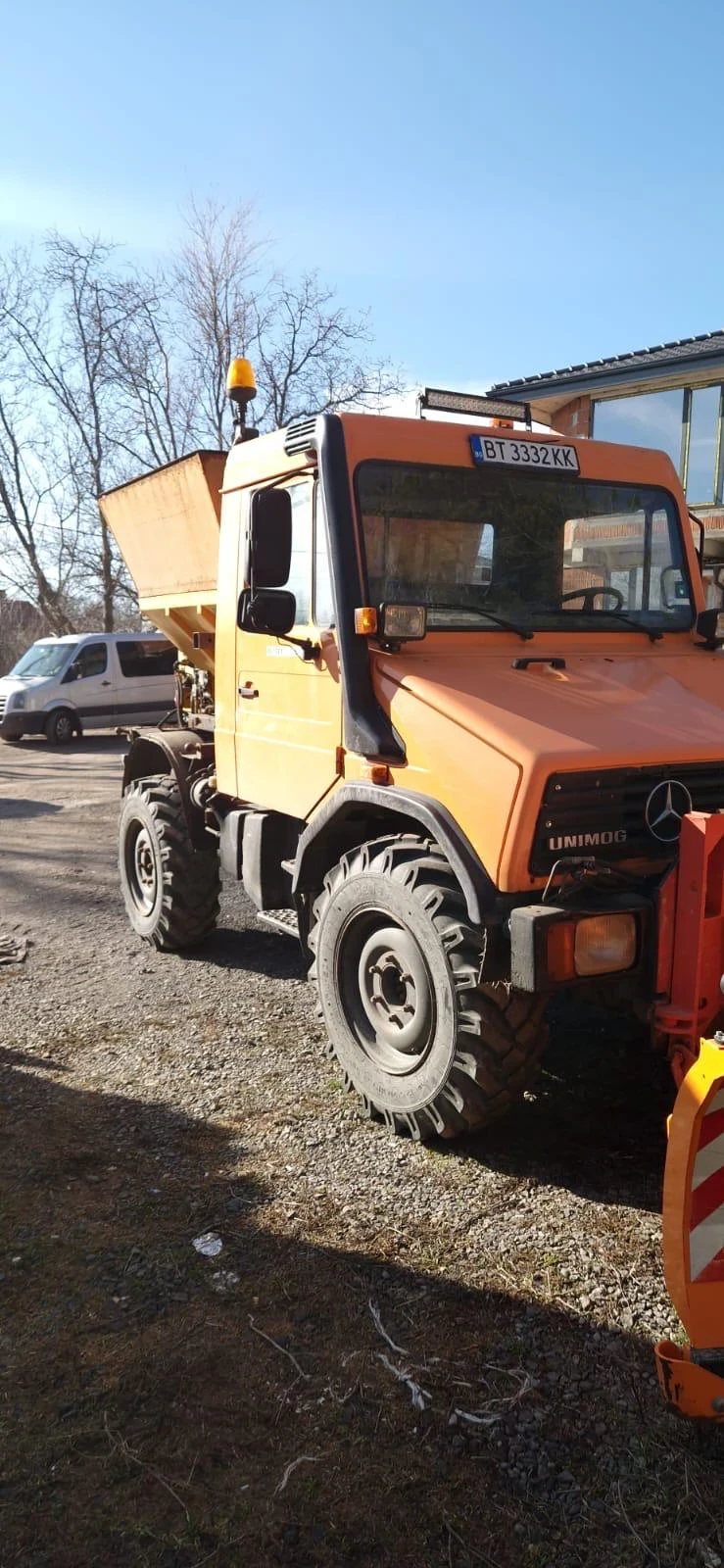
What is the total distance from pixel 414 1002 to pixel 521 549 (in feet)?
6.05

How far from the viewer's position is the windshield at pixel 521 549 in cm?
399

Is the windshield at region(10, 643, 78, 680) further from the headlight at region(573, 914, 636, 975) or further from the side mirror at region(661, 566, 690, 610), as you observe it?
the headlight at region(573, 914, 636, 975)

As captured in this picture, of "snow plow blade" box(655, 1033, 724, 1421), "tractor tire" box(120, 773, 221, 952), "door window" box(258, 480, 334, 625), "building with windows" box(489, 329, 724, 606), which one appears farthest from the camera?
"building with windows" box(489, 329, 724, 606)

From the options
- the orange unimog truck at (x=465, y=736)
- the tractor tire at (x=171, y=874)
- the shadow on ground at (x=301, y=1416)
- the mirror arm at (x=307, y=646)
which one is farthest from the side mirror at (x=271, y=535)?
the shadow on ground at (x=301, y=1416)

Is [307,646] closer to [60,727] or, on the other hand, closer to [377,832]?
[377,832]

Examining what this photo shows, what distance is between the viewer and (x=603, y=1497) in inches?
87.7

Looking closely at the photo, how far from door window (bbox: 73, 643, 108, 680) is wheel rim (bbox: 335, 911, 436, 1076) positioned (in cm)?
1475

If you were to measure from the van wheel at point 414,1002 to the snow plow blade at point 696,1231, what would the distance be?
882 mm

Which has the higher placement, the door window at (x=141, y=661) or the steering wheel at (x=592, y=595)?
the steering wheel at (x=592, y=595)

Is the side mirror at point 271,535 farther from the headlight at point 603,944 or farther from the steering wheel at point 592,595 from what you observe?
the headlight at point 603,944

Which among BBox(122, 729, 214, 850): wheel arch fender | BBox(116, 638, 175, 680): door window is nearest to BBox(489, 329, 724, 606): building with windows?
BBox(116, 638, 175, 680): door window

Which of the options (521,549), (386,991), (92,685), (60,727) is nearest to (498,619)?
(521,549)

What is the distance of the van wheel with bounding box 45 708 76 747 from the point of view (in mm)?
17438

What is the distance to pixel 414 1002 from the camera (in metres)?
3.64
